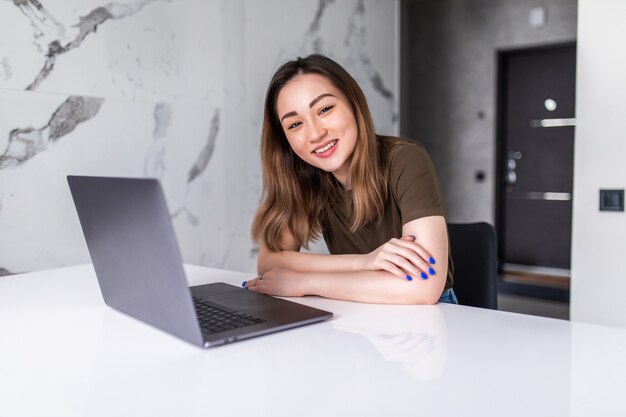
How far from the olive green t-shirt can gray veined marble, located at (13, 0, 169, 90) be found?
96cm

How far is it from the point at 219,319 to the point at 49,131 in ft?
3.60

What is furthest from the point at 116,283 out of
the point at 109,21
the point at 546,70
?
the point at 546,70

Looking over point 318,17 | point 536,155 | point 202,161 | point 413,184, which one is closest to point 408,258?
point 413,184

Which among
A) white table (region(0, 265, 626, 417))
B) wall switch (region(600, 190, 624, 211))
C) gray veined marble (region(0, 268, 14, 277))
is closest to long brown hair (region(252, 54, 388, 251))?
white table (region(0, 265, 626, 417))

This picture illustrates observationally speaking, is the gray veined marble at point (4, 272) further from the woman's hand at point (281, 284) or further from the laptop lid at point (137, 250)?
the woman's hand at point (281, 284)

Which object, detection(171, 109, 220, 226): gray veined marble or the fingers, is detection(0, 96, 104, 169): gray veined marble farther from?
the fingers

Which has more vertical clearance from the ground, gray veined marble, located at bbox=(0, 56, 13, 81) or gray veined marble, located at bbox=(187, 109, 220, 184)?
gray veined marble, located at bbox=(0, 56, 13, 81)

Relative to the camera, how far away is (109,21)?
1.88 meters

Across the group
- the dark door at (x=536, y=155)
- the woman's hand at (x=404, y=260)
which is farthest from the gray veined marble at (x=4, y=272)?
the dark door at (x=536, y=155)

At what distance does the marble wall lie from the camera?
1.67 meters

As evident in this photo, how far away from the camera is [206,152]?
2.27m

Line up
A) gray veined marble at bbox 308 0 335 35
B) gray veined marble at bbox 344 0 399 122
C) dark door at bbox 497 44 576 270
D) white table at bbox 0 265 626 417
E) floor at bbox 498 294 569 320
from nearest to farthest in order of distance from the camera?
→ white table at bbox 0 265 626 417, gray veined marble at bbox 308 0 335 35, gray veined marble at bbox 344 0 399 122, floor at bbox 498 294 569 320, dark door at bbox 497 44 576 270

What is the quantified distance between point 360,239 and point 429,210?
32 centimetres

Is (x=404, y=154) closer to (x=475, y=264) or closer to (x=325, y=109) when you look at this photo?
(x=325, y=109)
